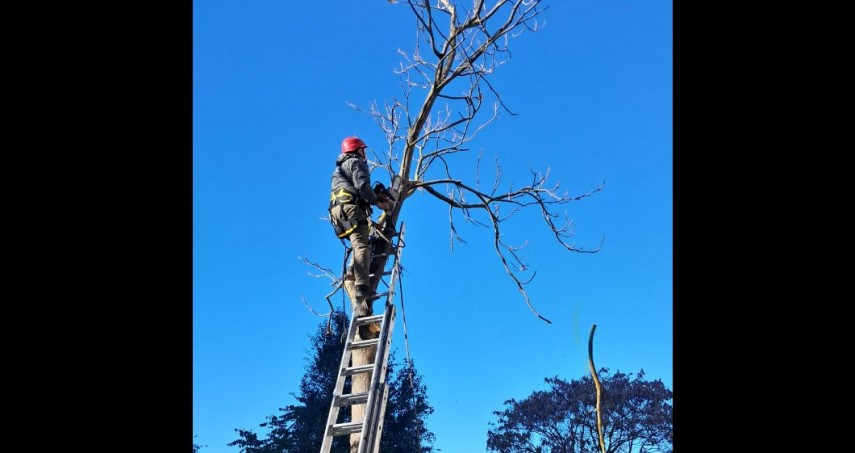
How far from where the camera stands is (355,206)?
7434 mm

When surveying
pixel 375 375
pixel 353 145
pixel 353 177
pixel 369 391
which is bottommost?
pixel 369 391

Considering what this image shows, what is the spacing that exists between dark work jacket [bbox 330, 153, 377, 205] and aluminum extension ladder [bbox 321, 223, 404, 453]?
0.81 meters

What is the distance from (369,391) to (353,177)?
6.33ft

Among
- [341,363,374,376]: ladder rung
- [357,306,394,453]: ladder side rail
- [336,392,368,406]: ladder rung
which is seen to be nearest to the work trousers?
[357,306,394,453]: ladder side rail

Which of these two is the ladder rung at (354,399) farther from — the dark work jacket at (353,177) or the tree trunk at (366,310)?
the dark work jacket at (353,177)

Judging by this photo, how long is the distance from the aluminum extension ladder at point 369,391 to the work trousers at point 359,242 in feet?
0.80

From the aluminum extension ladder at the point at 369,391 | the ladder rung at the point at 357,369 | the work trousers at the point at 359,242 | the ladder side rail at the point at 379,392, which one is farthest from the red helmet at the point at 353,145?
the ladder rung at the point at 357,369

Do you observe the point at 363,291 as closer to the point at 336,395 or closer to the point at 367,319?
the point at 367,319

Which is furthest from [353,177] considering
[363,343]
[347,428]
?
[347,428]

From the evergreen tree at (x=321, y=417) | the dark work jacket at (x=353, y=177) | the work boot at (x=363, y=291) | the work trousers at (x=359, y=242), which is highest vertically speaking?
the evergreen tree at (x=321, y=417)

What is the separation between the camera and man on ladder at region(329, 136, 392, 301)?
292 inches

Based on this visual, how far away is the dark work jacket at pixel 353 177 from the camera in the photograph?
7.38 meters

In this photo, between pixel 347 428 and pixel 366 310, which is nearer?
pixel 347 428
